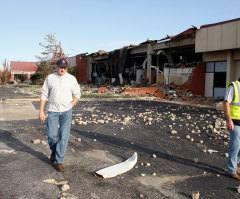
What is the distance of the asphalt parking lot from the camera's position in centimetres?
359

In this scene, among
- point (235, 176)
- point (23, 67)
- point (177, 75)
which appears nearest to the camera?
point (235, 176)

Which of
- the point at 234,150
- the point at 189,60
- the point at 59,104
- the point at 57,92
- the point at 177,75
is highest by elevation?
the point at 189,60

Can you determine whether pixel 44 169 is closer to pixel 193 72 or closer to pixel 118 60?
pixel 193 72

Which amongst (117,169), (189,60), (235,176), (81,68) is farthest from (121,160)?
(81,68)

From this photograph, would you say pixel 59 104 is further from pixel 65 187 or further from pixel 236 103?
pixel 236 103

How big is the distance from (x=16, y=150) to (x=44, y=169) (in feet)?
4.84

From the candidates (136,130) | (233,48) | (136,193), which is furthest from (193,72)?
(136,193)

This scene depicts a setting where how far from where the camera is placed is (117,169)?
4.30 metres

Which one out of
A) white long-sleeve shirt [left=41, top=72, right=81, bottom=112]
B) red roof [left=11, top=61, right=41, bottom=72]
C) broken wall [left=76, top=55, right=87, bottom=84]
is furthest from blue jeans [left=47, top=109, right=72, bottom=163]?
red roof [left=11, top=61, right=41, bottom=72]

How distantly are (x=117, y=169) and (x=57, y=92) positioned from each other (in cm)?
175

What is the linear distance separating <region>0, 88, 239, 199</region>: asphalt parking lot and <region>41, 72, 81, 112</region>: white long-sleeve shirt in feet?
3.68

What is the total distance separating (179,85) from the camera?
21.8m

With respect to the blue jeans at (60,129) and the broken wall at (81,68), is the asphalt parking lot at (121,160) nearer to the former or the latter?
the blue jeans at (60,129)

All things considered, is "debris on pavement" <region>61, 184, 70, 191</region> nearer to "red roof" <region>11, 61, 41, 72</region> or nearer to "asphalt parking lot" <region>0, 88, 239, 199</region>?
"asphalt parking lot" <region>0, 88, 239, 199</region>
